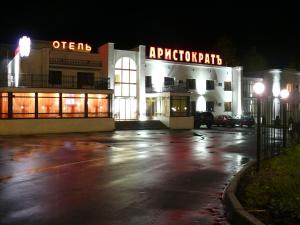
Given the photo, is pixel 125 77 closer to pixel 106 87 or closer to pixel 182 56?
pixel 106 87

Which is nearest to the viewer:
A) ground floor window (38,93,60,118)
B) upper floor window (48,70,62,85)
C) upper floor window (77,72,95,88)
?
ground floor window (38,93,60,118)

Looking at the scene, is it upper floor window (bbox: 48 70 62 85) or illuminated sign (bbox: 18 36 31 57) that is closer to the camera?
illuminated sign (bbox: 18 36 31 57)

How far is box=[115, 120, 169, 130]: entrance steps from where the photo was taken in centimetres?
4009

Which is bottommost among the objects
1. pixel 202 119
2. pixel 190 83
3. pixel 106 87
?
pixel 202 119

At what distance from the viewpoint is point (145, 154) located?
720 inches

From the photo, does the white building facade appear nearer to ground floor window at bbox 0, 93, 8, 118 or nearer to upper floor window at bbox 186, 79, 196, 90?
upper floor window at bbox 186, 79, 196, 90

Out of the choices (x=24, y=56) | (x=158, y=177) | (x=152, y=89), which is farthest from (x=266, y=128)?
(x=152, y=89)

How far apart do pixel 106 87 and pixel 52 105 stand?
6.74 metres

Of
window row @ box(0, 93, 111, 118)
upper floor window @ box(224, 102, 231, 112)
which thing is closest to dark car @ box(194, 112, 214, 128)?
window row @ box(0, 93, 111, 118)

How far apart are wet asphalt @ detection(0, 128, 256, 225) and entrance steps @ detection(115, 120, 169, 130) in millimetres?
21773

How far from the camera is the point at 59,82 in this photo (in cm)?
4197

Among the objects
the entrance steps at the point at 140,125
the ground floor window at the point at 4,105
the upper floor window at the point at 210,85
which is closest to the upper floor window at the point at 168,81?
the upper floor window at the point at 210,85

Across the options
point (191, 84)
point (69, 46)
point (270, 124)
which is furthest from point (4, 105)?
point (191, 84)

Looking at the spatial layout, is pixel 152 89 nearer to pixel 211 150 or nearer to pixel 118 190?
pixel 211 150
